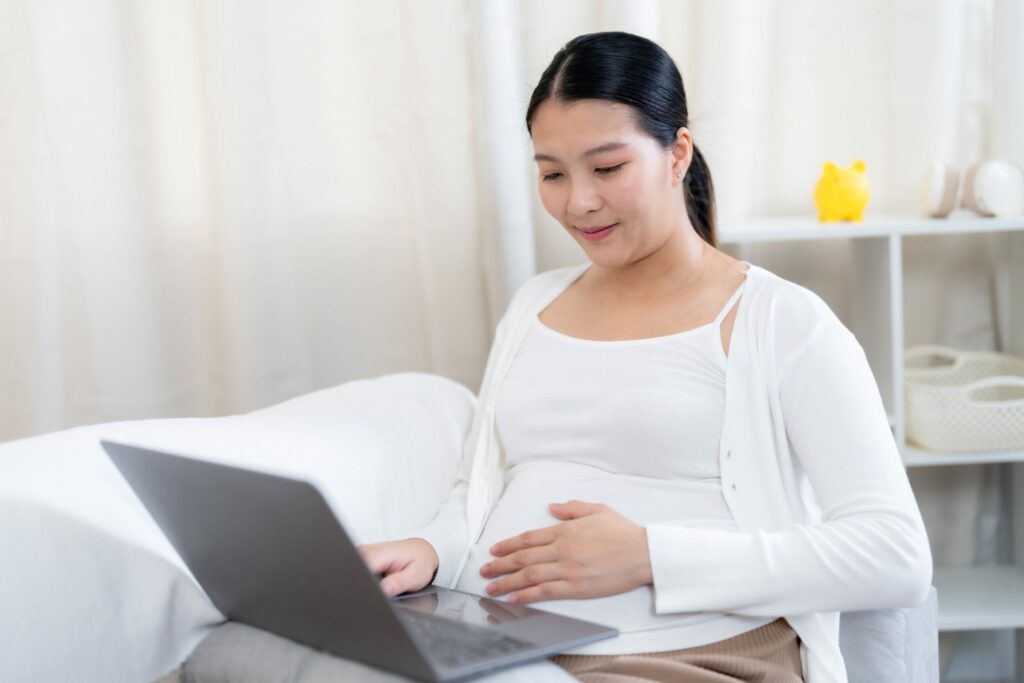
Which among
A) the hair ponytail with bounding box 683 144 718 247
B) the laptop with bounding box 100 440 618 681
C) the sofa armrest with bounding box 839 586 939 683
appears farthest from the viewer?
the hair ponytail with bounding box 683 144 718 247

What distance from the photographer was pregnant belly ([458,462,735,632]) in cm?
117

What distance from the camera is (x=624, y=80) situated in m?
1.33

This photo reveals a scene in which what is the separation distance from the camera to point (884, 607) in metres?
1.16

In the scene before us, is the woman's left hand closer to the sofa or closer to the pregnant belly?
the pregnant belly

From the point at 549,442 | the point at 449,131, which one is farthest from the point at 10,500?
the point at 449,131

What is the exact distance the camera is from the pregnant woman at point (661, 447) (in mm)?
1143

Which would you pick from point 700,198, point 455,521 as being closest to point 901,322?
point 700,198

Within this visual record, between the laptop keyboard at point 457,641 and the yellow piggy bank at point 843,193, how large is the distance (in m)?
1.01

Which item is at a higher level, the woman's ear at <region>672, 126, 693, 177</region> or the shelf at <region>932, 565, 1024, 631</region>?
the woman's ear at <region>672, 126, 693, 177</region>

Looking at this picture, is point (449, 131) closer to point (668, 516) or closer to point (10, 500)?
point (668, 516)

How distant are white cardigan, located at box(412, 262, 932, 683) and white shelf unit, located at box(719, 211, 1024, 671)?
→ 43 centimetres

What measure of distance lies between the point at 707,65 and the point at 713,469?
817 millimetres

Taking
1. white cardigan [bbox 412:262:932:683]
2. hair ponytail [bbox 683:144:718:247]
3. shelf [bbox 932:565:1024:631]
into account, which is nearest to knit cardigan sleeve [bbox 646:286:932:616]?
white cardigan [bbox 412:262:932:683]

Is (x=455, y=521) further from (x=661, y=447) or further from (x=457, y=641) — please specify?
(x=457, y=641)
